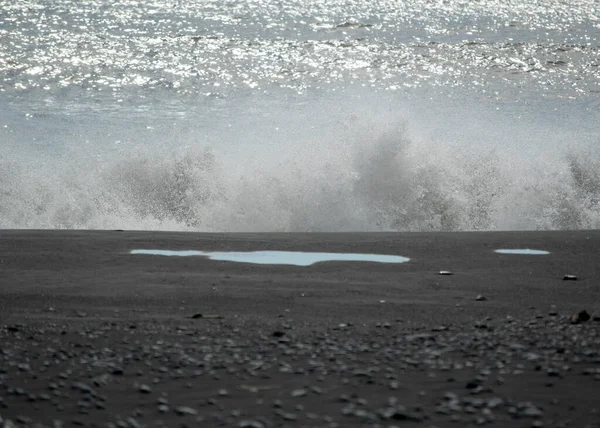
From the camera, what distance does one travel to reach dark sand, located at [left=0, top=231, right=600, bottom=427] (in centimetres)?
364

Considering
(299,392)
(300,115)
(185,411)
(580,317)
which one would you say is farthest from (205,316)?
(300,115)

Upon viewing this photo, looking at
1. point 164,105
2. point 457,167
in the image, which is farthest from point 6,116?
point 457,167

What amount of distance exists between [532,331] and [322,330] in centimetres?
112

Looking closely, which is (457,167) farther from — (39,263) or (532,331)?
(532,331)

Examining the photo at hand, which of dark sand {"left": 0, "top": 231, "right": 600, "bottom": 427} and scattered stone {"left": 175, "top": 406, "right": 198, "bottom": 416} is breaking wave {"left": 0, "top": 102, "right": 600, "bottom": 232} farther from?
scattered stone {"left": 175, "top": 406, "right": 198, "bottom": 416}

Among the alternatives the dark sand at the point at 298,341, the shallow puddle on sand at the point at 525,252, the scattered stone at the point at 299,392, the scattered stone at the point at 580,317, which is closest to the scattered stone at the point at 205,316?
the dark sand at the point at 298,341

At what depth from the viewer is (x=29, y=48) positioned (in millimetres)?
31188

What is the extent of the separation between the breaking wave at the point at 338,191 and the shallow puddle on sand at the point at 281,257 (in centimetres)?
441

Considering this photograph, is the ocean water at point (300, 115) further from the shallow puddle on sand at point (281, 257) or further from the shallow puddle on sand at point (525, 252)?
the shallow puddle on sand at point (525, 252)

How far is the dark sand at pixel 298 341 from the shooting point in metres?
3.64

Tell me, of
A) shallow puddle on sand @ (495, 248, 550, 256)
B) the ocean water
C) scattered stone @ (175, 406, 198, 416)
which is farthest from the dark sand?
the ocean water

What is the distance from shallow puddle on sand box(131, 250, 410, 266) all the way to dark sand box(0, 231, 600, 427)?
198 mm

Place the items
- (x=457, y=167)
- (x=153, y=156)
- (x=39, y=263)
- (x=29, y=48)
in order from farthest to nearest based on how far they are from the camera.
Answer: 1. (x=29, y=48)
2. (x=153, y=156)
3. (x=457, y=167)
4. (x=39, y=263)

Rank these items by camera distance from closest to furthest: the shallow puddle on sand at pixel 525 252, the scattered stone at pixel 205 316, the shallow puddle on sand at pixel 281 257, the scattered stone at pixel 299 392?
the scattered stone at pixel 299 392
the scattered stone at pixel 205 316
the shallow puddle on sand at pixel 281 257
the shallow puddle on sand at pixel 525 252
